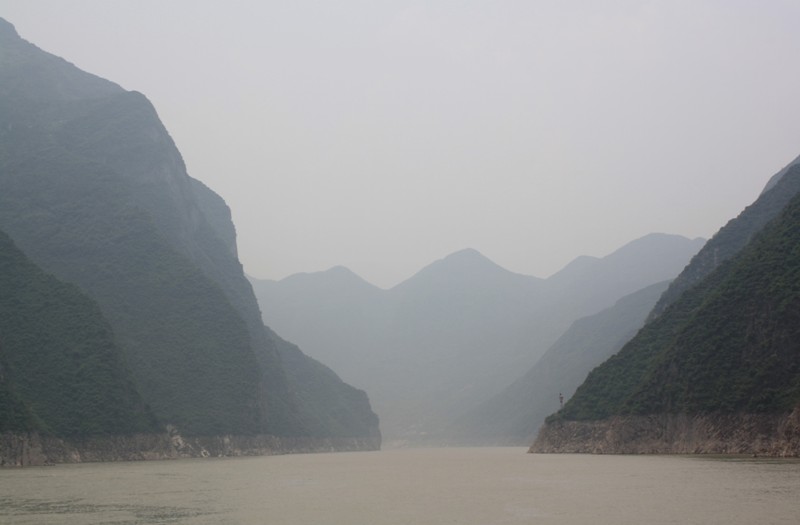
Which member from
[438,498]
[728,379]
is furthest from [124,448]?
[438,498]

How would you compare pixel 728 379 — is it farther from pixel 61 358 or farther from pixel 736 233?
pixel 61 358

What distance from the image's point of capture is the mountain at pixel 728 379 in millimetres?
81125

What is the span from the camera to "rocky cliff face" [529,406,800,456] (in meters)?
77.7

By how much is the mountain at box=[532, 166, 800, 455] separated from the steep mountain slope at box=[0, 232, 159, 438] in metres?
62.5

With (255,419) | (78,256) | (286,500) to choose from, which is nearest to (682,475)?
(286,500)

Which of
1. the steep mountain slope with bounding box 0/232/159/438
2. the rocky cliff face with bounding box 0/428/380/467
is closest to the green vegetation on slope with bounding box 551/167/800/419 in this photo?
the rocky cliff face with bounding box 0/428/380/467

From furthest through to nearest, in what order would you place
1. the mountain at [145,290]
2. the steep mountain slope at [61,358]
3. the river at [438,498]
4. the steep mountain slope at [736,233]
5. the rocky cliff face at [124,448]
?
1. the mountain at [145,290]
2. the steep mountain slope at [736,233]
3. the steep mountain slope at [61,358]
4. the rocky cliff face at [124,448]
5. the river at [438,498]

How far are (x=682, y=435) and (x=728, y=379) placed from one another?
31.3 feet

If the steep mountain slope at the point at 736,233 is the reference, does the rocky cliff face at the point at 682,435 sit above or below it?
below

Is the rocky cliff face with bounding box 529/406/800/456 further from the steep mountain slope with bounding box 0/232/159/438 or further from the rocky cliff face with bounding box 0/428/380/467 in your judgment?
the steep mountain slope with bounding box 0/232/159/438

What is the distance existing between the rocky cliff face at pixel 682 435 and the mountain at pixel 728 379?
0.11 meters

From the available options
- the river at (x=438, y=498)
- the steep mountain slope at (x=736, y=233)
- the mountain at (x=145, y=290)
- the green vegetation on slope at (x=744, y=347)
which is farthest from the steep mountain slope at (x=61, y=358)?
the steep mountain slope at (x=736, y=233)

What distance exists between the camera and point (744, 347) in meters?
88.6

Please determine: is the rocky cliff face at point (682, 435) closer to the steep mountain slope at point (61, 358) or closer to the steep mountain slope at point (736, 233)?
the steep mountain slope at point (736, 233)
